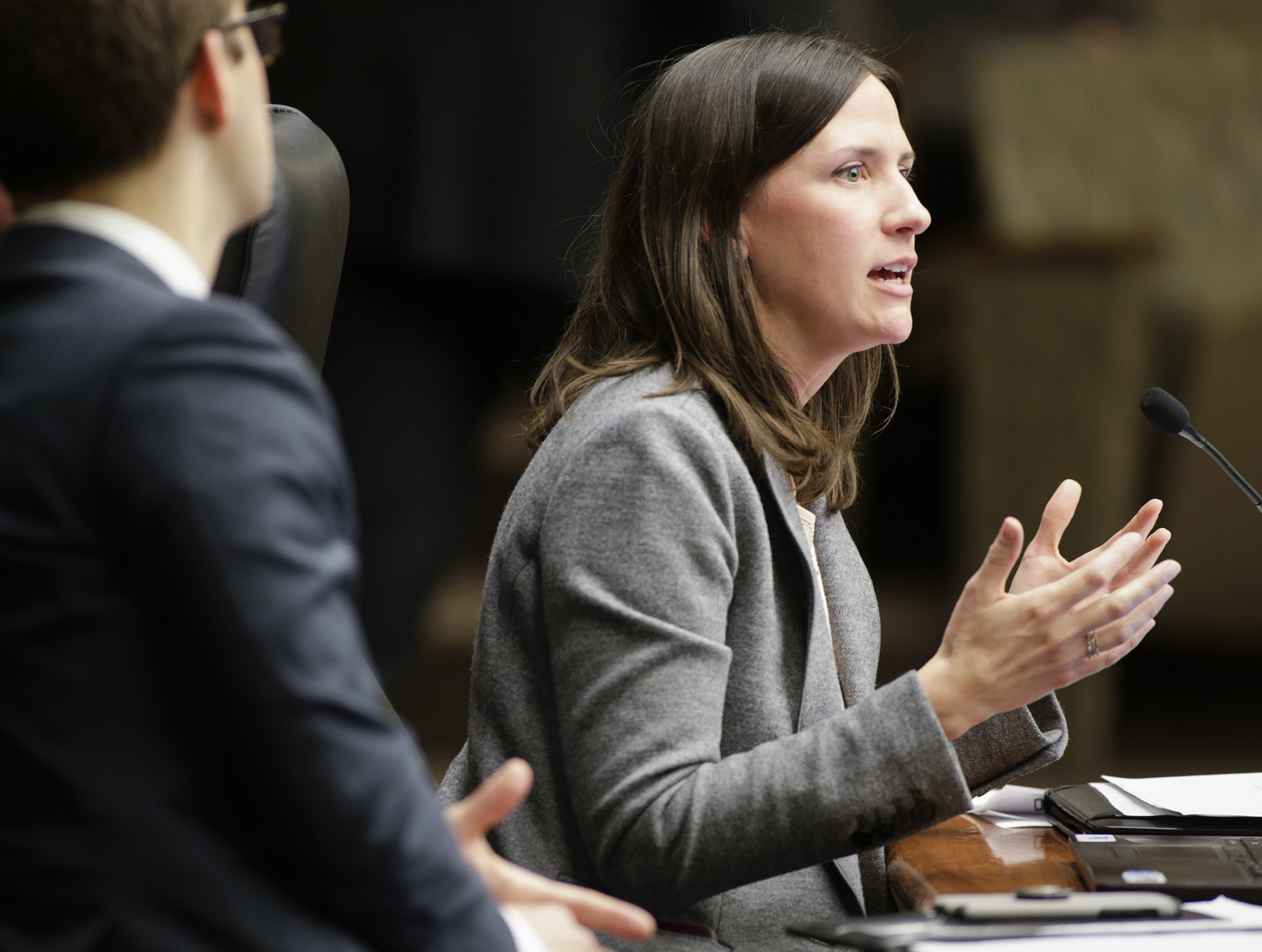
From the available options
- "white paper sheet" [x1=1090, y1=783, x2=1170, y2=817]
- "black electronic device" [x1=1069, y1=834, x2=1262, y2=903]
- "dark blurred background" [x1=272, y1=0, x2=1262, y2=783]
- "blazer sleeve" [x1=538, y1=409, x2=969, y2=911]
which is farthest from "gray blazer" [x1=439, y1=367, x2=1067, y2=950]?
"dark blurred background" [x1=272, y1=0, x2=1262, y2=783]

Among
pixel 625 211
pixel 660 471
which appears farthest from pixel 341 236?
pixel 660 471

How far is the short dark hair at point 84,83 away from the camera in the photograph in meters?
0.66

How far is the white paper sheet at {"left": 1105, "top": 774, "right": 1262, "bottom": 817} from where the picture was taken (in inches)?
43.1

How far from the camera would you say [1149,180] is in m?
3.99

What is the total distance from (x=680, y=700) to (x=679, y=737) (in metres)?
0.02

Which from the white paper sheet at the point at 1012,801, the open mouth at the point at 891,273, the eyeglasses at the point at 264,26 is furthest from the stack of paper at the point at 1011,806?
the eyeglasses at the point at 264,26

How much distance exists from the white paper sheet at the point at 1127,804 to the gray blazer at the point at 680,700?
0.67ft

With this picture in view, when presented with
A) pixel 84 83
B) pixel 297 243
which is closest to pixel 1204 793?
pixel 297 243

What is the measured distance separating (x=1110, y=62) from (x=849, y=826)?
145 inches

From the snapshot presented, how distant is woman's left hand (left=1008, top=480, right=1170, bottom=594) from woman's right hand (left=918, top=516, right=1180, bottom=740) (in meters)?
0.08

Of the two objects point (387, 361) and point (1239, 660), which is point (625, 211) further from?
point (1239, 660)

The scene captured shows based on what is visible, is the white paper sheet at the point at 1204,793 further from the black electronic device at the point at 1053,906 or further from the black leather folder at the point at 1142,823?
the black electronic device at the point at 1053,906

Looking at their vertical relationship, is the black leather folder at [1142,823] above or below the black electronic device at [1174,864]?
below

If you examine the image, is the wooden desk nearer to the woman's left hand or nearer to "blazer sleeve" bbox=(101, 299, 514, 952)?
the woman's left hand
